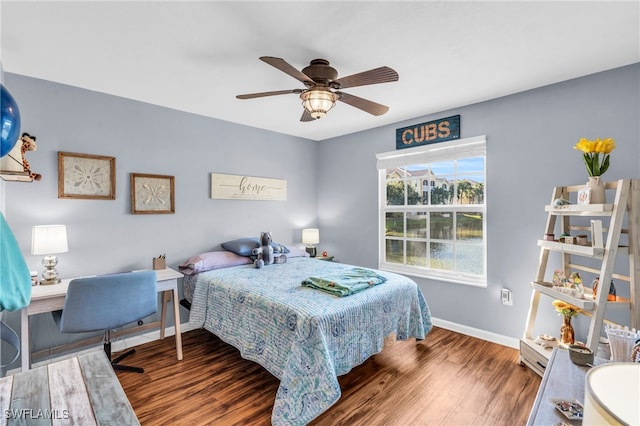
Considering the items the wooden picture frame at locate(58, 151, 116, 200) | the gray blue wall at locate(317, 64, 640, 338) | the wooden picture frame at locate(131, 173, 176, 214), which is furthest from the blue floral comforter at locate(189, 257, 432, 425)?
the wooden picture frame at locate(58, 151, 116, 200)

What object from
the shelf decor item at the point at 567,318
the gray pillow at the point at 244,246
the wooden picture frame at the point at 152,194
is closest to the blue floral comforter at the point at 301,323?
the gray pillow at the point at 244,246

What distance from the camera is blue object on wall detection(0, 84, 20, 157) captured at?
825 mm

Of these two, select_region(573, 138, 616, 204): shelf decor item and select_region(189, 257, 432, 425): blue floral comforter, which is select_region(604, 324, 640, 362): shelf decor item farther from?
select_region(573, 138, 616, 204): shelf decor item

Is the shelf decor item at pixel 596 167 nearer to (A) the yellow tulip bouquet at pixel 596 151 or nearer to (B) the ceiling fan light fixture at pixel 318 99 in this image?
(A) the yellow tulip bouquet at pixel 596 151

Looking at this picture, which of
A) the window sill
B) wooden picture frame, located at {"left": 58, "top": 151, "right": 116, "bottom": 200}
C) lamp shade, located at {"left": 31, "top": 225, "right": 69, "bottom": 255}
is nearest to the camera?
lamp shade, located at {"left": 31, "top": 225, "right": 69, "bottom": 255}

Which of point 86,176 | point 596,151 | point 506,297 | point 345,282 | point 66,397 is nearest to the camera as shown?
point 66,397

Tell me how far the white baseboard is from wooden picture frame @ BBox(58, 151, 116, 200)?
3.78m

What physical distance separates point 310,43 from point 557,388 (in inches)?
84.2

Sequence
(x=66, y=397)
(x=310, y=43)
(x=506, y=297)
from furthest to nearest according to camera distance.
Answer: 1. (x=506, y=297)
2. (x=310, y=43)
3. (x=66, y=397)

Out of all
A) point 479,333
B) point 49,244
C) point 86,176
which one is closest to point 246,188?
point 86,176

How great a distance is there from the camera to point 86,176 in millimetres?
2791

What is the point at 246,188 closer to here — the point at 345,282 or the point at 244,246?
the point at 244,246

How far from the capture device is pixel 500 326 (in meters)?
3.02

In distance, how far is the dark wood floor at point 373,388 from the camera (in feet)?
6.42
